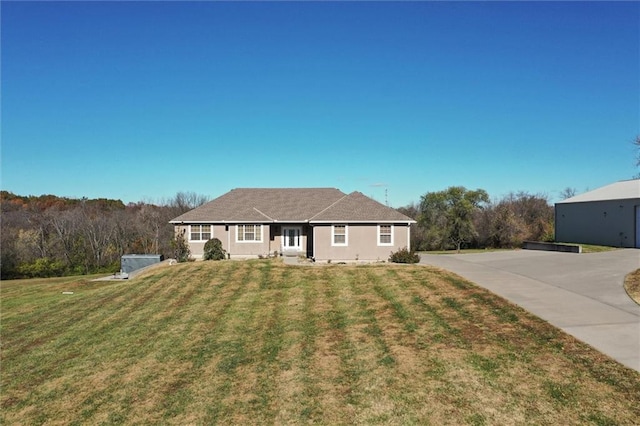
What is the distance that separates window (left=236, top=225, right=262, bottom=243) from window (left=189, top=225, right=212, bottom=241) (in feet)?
6.73

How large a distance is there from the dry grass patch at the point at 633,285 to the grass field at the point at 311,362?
15.0 feet

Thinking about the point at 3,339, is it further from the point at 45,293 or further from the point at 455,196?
the point at 455,196

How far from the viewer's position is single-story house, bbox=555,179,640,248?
27531 mm

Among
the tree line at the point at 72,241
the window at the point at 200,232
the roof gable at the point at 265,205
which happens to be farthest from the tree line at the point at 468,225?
the tree line at the point at 72,241

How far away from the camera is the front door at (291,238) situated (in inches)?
1151

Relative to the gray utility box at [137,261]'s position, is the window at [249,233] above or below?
above

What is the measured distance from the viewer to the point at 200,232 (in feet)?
93.3

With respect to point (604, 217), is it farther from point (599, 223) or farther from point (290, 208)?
point (290, 208)

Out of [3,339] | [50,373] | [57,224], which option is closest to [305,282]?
[50,373]

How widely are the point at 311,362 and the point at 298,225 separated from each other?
1937 cm

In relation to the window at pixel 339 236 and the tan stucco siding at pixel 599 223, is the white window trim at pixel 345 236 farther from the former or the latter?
the tan stucco siding at pixel 599 223

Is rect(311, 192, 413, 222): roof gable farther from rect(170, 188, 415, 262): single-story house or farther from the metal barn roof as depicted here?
the metal barn roof

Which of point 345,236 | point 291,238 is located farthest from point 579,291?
A: point 291,238

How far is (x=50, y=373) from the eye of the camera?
37.1 ft
